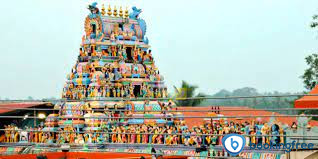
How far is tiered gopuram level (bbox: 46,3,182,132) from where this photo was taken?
25.0 m

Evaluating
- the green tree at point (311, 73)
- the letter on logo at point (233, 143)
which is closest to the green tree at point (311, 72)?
the green tree at point (311, 73)

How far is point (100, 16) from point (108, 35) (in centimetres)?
84

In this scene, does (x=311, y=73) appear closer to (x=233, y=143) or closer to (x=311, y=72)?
(x=311, y=72)

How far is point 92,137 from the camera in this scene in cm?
2380

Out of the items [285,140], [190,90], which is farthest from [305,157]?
[190,90]

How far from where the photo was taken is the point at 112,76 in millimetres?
25406

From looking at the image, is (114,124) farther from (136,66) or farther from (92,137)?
(136,66)

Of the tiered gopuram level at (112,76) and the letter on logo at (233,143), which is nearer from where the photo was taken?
the letter on logo at (233,143)

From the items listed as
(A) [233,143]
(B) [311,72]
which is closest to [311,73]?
(B) [311,72]

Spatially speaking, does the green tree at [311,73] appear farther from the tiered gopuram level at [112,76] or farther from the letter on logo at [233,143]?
the letter on logo at [233,143]

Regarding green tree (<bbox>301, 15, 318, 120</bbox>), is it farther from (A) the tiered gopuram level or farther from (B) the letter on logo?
(B) the letter on logo

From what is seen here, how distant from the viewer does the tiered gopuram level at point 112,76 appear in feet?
82.0

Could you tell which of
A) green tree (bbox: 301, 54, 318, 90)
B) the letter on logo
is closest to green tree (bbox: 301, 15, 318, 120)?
green tree (bbox: 301, 54, 318, 90)

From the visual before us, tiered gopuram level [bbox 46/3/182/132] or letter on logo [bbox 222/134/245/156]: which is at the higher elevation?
tiered gopuram level [bbox 46/3/182/132]
